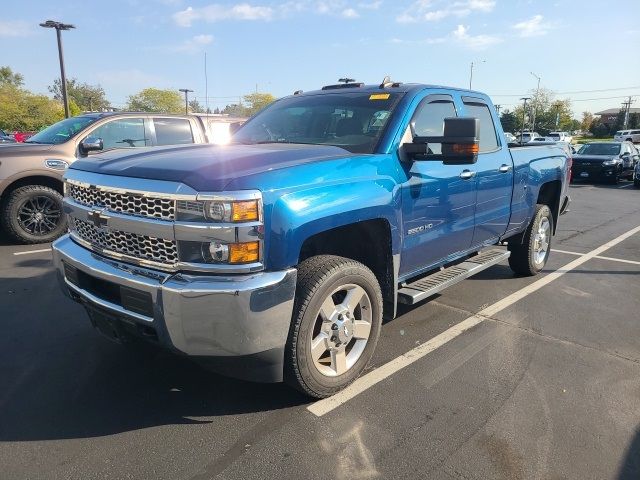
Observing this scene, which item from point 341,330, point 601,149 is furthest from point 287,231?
point 601,149

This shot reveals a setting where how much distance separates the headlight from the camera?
8.07ft

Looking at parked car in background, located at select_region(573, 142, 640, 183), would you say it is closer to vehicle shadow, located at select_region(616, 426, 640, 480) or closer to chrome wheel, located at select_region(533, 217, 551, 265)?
chrome wheel, located at select_region(533, 217, 551, 265)

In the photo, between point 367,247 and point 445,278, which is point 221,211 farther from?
point 445,278

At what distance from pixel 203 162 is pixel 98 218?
0.73m

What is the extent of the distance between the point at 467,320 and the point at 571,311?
1.14 meters

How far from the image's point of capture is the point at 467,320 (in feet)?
15.0

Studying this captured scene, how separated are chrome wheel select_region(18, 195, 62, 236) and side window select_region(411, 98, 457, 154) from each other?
588cm

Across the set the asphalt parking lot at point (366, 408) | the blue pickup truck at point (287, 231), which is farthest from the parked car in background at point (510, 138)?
the asphalt parking lot at point (366, 408)

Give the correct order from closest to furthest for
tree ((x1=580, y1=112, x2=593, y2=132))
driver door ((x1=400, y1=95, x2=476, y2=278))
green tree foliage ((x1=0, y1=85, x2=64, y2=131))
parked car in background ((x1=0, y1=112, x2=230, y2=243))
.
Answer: driver door ((x1=400, y1=95, x2=476, y2=278))
parked car in background ((x1=0, y1=112, x2=230, y2=243))
green tree foliage ((x1=0, y1=85, x2=64, y2=131))
tree ((x1=580, y1=112, x2=593, y2=132))

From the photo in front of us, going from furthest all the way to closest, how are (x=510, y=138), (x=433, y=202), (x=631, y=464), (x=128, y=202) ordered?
(x=510, y=138) → (x=433, y=202) → (x=128, y=202) → (x=631, y=464)

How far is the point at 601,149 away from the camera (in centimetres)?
1978

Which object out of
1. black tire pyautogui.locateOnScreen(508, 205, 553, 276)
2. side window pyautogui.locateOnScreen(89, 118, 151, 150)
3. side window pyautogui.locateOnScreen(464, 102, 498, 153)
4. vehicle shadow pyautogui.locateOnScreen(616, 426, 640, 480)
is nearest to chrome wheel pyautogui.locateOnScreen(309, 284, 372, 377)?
vehicle shadow pyautogui.locateOnScreen(616, 426, 640, 480)

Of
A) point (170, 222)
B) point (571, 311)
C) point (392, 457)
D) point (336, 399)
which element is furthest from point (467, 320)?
point (170, 222)

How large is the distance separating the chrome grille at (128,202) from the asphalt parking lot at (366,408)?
1216 millimetres
